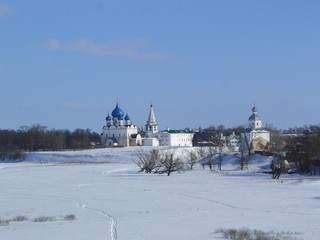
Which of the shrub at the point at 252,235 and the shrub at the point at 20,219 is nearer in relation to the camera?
the shrub at the point at 252,235

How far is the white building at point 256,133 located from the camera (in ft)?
306

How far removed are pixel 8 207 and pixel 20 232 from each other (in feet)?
27.7

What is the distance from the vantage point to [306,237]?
1677 centimetres

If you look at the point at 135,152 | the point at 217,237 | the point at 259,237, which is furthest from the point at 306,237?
the point at 135,152

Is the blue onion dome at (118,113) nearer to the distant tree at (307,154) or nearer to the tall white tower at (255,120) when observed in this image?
the tall white tower at (255,120)

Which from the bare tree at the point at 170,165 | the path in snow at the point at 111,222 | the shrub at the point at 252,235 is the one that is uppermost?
the bare tree at the point at 170,165

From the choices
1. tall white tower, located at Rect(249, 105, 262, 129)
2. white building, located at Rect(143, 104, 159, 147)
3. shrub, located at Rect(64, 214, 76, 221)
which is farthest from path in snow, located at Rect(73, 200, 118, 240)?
white building, located at Rect(143, 104, 159, 147)

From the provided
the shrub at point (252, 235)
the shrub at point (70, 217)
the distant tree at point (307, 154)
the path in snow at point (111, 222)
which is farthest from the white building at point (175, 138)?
the shrub at point (252, 235)

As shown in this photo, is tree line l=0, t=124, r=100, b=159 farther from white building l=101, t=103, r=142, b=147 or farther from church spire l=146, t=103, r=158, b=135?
church spire l=146, t=103, r=158, b=135

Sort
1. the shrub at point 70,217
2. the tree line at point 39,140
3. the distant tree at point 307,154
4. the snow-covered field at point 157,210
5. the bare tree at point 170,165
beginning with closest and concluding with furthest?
the snow-covered field at point 157,210
the shrub at point 70,217
the distant tree at point 307,154
the bare tree at point 170,165
the tree line at point 39,140

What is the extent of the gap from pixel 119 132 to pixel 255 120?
31817 mm

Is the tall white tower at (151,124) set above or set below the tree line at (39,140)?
above

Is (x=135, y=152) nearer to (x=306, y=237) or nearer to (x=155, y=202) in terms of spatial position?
(x=155, y=202)

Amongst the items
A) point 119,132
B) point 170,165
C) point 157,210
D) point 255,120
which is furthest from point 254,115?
point 157,210
